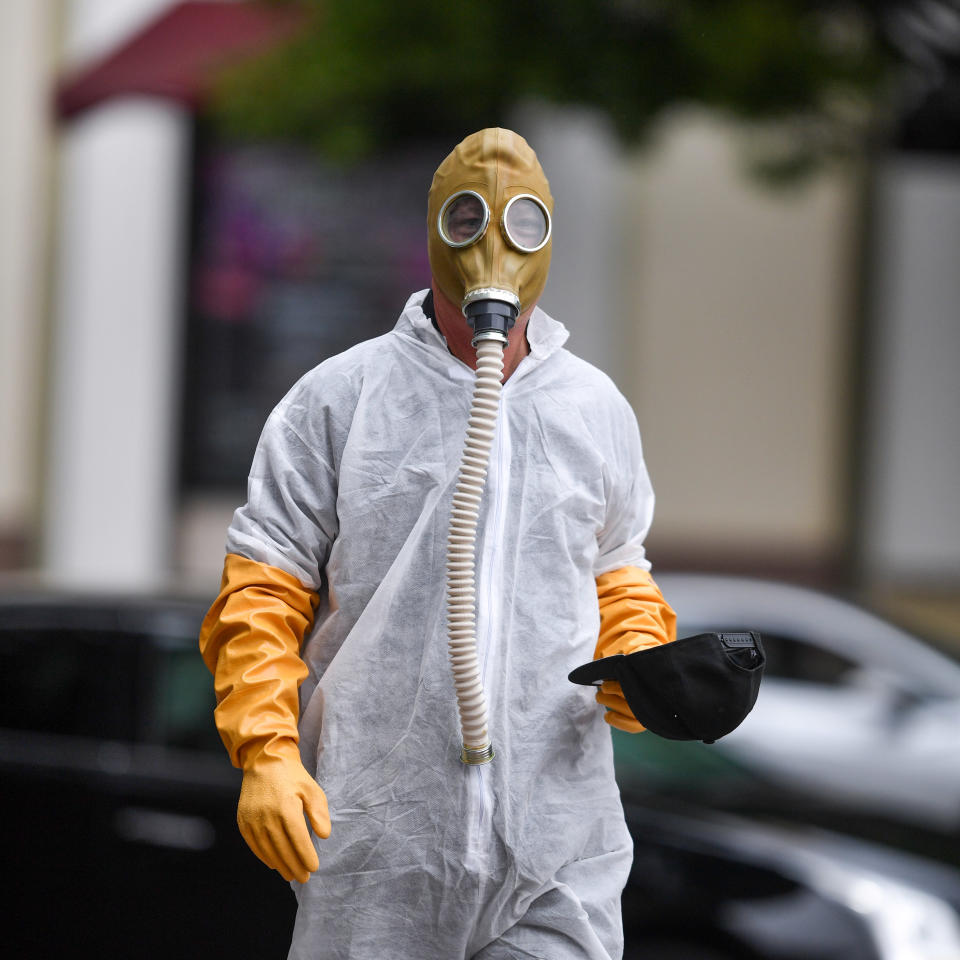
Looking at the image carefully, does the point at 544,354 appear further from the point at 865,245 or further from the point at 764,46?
the point at 865,245

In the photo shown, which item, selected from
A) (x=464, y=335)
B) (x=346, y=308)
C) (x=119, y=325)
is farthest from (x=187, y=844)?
(x=119, y=325)

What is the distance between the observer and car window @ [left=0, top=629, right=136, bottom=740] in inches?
145

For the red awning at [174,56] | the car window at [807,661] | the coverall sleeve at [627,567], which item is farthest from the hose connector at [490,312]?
the red awning at [174,56]

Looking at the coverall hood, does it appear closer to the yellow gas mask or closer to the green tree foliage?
the yellow gas mask

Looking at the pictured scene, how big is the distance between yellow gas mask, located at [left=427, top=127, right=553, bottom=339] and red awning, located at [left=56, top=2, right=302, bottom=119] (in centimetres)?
535

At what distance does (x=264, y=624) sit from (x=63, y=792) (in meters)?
2.06

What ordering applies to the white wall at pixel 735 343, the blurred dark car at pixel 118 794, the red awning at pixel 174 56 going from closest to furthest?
the blurred dark car at pixel 118 794
the red awning at pixel 174 56
the white wall at pixel 735 343

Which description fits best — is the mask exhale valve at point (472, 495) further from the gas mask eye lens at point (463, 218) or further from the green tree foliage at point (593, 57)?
the green tree foliage at point (593, 57)

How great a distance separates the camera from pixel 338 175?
8.44 metres

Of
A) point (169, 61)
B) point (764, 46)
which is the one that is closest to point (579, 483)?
point (764, 46)

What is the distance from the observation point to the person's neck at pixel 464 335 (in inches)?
70.7

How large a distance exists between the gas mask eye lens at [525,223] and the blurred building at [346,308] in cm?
659

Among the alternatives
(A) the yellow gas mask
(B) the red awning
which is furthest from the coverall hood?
(B) the red awning

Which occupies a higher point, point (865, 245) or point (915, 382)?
point (865, 245)
